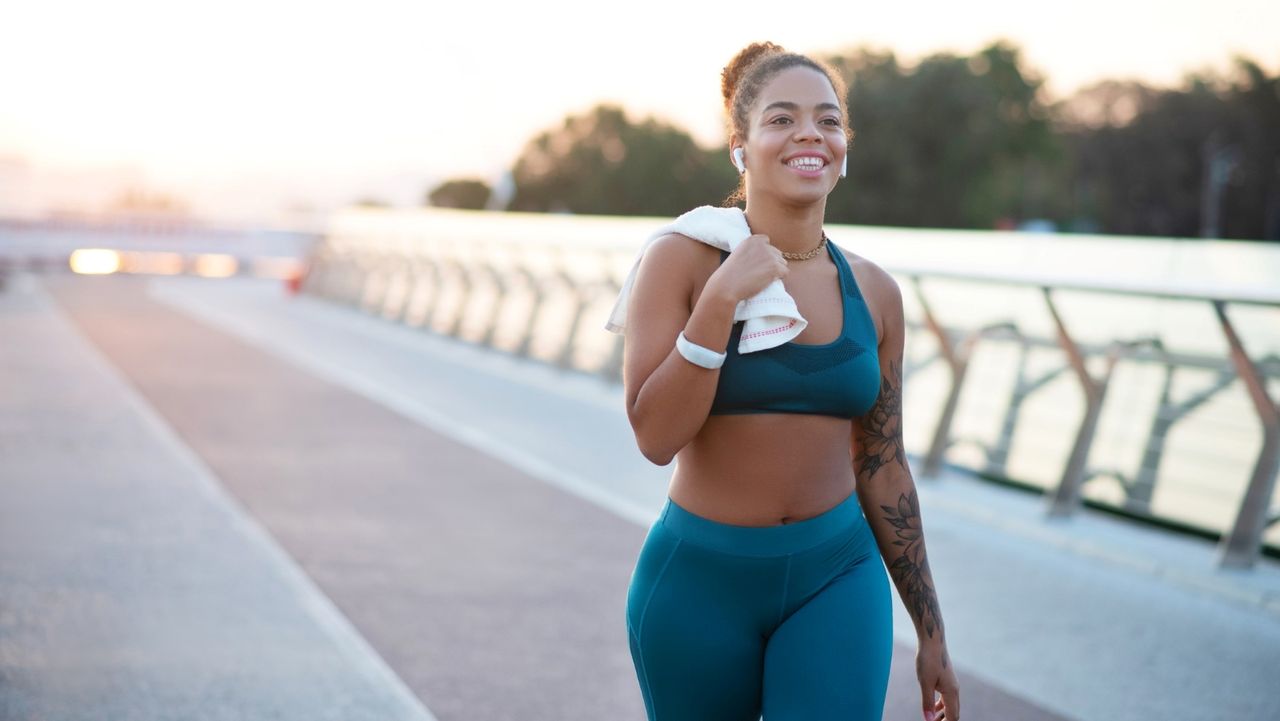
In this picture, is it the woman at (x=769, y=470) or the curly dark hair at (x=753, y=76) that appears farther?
the curly dark hair at (x=753, y=76)

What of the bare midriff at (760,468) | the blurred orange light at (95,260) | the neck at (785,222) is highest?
the neck at (785,222)

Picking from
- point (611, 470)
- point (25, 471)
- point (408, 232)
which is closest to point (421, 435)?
point (611, 470)

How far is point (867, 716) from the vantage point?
2.44m

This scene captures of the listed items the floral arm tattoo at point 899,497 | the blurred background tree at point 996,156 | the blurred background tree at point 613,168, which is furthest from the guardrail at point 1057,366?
the blurred background tree at point 613,168

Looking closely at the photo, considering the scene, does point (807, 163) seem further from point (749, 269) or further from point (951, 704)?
point (951, 704)

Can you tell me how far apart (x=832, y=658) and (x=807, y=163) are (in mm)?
908

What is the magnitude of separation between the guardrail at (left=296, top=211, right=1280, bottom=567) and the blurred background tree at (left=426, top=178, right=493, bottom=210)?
93.7 metres

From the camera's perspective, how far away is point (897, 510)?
275cm

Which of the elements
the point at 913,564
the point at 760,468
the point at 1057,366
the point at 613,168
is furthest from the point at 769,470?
the point at 613,168

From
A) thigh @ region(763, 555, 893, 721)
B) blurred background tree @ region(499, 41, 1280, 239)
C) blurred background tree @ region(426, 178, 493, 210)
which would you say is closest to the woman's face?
thigh @ region(763, 555, 893, 721)

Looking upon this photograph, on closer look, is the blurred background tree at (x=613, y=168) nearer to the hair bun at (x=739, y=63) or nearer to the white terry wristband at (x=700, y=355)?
the hair bun at (x=739, y=63)

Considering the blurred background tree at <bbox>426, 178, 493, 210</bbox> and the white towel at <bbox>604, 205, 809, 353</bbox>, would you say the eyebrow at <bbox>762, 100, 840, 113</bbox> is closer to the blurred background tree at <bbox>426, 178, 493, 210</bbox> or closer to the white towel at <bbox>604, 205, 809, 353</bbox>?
the white towel at <bbox>604, 205, 809, 353</bbox>

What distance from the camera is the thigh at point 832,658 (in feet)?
7.88

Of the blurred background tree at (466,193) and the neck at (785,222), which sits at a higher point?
the neck at (785,222)
